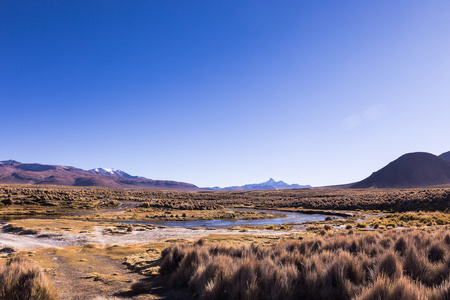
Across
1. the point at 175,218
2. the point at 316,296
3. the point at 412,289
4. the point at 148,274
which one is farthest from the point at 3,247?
the point at 175,218

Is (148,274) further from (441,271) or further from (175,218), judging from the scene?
(175,218)

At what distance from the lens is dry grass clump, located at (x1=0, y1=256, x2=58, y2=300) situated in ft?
19.5

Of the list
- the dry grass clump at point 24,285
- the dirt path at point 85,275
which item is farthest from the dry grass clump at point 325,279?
the dry grass clump at point 24,285

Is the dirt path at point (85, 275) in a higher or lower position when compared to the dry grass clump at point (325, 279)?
lower

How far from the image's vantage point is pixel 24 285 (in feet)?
20.2

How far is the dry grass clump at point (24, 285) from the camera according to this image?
19.5ft

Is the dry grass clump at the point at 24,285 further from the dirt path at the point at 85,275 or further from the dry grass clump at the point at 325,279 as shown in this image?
the dry grass clump at the point at 325,279

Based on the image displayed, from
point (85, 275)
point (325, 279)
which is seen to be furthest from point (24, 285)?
point (325, 279)

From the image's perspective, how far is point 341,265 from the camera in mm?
6820

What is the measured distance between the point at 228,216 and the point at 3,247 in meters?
31.5

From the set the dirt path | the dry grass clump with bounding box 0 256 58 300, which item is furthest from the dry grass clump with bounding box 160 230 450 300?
the dry grass clump with bounding box 0 256 58 300

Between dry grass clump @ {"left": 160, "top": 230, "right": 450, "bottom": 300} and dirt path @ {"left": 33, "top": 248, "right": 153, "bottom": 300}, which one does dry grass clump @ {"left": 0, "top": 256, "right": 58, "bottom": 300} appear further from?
dry grass clump @ {"left": 160, "top": 230, "right": 450, "bottom": 300}

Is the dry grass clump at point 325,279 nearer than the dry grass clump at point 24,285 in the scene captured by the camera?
Yes

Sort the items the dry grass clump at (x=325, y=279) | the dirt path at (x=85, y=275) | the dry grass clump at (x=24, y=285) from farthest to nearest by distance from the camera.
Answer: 1. the dirt path at (x=85, y=275)
2. the dry grass clump at (x=24, y=285)
3. the dry grass clump at (x=325, y=279)
